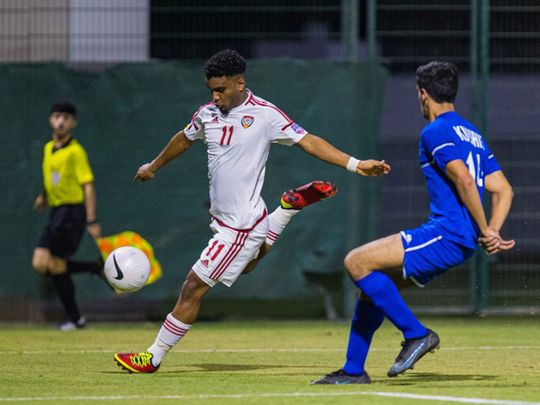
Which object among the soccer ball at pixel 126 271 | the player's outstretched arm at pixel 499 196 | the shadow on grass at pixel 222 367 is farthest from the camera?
the soccer ball at pixel 126 271

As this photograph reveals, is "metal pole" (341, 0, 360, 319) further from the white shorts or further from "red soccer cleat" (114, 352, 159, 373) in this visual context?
"red soccer cleat" (114, 352, 159, 373)

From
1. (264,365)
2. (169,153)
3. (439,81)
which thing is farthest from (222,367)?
(439,81)

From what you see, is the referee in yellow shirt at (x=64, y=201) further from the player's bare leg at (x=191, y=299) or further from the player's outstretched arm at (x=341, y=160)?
the player's outstretched arm at (x=341, y=160)

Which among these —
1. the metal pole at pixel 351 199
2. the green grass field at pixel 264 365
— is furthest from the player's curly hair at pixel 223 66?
the metal pole at pixel 351 199

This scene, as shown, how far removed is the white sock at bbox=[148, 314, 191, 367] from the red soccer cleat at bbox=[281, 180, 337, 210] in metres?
1.43

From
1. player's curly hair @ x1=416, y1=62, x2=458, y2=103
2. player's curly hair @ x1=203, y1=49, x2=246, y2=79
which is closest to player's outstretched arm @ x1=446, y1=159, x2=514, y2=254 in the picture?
player's curly hair @ x1=416, y1=62, x2=458, y2=103

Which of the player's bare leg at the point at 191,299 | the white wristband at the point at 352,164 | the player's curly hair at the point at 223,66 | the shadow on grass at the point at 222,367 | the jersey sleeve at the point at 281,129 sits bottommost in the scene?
the shadow on grass at the point at 222,367

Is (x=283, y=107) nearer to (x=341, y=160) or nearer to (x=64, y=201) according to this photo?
(x=64, y=201)

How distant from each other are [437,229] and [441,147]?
1.66 ft

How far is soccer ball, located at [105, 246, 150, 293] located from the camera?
9523mm

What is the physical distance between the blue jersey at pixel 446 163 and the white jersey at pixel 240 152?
1.47 metres

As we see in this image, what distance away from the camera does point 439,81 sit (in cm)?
784

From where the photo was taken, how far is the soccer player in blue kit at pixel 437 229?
297 inches

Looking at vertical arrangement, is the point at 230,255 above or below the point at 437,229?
below
